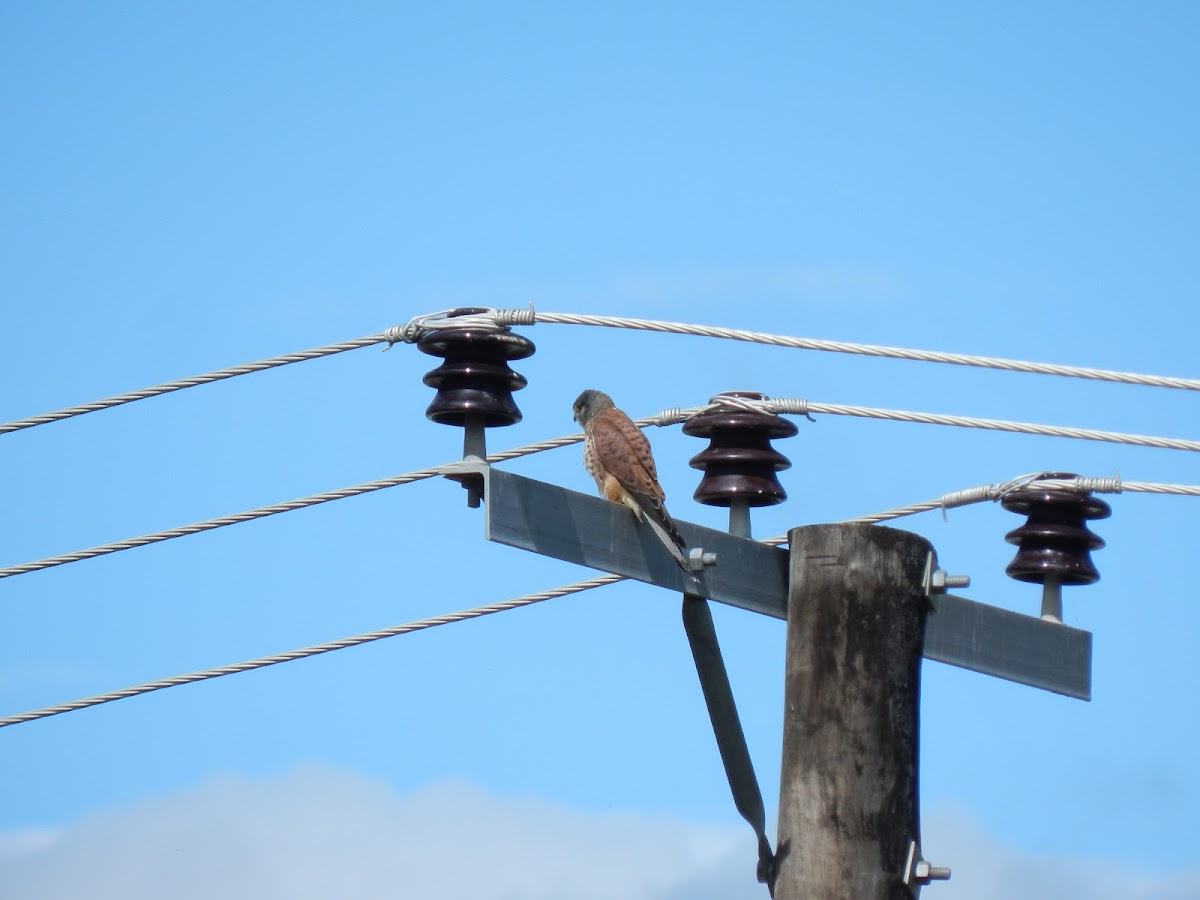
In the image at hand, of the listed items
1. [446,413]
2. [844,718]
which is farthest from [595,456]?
[844,718]

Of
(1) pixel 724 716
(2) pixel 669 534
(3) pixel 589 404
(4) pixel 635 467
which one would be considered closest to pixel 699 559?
(2) pixel 669 534

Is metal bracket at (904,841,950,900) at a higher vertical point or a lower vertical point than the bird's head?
lower

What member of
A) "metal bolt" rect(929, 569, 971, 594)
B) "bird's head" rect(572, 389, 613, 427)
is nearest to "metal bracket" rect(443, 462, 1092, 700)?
"metal bolt" rect(929, 569, 971, 594)

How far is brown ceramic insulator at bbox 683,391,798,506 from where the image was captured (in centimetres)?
514

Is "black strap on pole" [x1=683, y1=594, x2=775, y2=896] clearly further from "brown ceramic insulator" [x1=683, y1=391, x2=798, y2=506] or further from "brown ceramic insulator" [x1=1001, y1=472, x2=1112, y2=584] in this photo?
"brown ceramic insulator" [x1=1001, y1=472, x2=1112, y2=584]

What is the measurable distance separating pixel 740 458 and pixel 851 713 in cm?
112

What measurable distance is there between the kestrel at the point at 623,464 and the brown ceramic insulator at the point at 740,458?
0.20m

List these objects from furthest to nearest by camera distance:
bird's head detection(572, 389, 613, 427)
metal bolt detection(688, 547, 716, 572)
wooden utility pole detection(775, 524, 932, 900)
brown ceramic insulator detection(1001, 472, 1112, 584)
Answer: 1. bird's head detection(572, 389, 613, 427)
2. brown ceramic insulator detection(1001, 472, 1112, 584)
3. metal bolt detection(688, 547, 716, 572)
4. wooden utility pole detection(775, 524, 932, 900)

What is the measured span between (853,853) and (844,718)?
0.35m

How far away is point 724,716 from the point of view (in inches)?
182

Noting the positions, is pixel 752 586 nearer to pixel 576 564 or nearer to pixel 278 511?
pixel 576 564

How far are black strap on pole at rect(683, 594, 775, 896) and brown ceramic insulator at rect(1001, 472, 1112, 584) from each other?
1320mm

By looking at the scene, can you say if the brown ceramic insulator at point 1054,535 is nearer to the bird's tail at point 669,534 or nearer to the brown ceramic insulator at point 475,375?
the bird's tail at point 669,534

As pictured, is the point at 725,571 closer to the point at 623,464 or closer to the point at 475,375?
the point at 475,375
